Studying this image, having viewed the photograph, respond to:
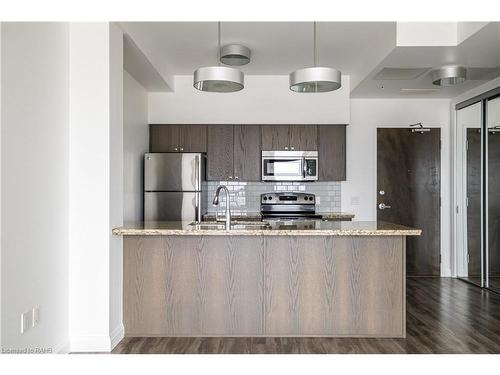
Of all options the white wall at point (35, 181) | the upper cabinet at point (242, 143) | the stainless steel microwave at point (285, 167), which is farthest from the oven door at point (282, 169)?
the white wall at point (35, 181)

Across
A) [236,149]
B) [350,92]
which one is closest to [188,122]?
[236,149]

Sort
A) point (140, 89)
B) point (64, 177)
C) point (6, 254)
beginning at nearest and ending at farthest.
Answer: point (6, 254)
point (64, 177)
point (140, 89)

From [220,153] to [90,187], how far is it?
276 cm

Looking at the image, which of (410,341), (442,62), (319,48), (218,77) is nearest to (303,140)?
(319,48)

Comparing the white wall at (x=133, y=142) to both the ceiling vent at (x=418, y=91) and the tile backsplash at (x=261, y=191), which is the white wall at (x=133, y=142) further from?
the ceiling vent at (x=418, y=91)

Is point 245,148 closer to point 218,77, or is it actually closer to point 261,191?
point 261,191

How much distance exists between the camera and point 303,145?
570 centimetres

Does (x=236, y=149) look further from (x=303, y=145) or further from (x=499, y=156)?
(x=499, y=156)

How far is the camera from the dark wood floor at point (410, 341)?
10.3 feet

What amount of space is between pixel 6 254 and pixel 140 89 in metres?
3.48

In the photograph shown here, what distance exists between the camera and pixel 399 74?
4832mm

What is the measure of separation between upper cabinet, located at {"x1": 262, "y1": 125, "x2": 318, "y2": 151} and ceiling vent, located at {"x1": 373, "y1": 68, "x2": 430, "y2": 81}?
44.5 inches
